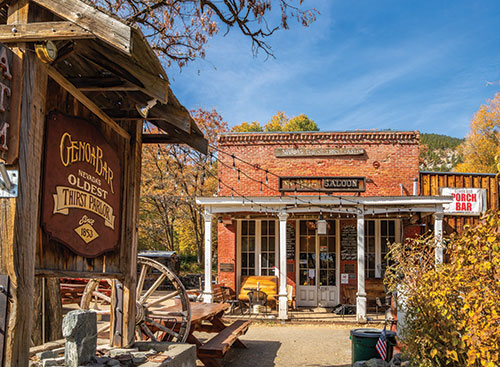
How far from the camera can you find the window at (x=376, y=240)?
15.7 metres

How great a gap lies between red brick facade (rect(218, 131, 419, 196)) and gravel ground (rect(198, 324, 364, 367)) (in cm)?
497

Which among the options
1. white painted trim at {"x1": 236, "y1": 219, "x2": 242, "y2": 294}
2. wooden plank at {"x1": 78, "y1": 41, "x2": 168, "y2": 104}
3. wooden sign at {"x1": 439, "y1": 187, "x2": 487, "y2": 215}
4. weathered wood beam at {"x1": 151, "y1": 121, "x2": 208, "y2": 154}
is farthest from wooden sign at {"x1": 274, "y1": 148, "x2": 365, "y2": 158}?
wooden plank at {"x1": 78, "y1": 41, "x2": 168, "y2": 104}

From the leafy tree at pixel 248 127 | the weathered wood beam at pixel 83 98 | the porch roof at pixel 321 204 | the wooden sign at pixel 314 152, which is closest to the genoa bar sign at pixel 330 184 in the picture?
the wooden sign at pixel 314 152

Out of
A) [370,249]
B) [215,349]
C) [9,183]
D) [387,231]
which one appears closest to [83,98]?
[9,183]

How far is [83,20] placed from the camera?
3.53 meters

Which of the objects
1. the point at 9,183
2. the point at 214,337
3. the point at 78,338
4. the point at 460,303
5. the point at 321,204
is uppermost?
the point at 321,204

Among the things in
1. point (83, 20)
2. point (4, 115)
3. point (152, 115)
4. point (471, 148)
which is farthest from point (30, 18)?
point (471, 148)

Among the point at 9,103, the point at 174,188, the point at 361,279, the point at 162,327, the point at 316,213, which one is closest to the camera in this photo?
the point at 9,103

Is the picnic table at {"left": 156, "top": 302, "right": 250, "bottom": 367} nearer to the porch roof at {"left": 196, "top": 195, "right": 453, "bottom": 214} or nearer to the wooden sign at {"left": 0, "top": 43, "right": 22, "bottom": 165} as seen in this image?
the porch roof at {"left": 196, "top": 195, "right": 453, "bottom": 214}

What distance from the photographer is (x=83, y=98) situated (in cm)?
452

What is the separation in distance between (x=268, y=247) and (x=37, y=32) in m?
13.4

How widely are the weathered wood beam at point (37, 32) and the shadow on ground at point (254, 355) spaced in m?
6.98

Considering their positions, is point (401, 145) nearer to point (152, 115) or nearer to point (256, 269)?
point (256, 269)

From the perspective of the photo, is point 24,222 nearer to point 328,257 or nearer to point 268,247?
point 268,247
